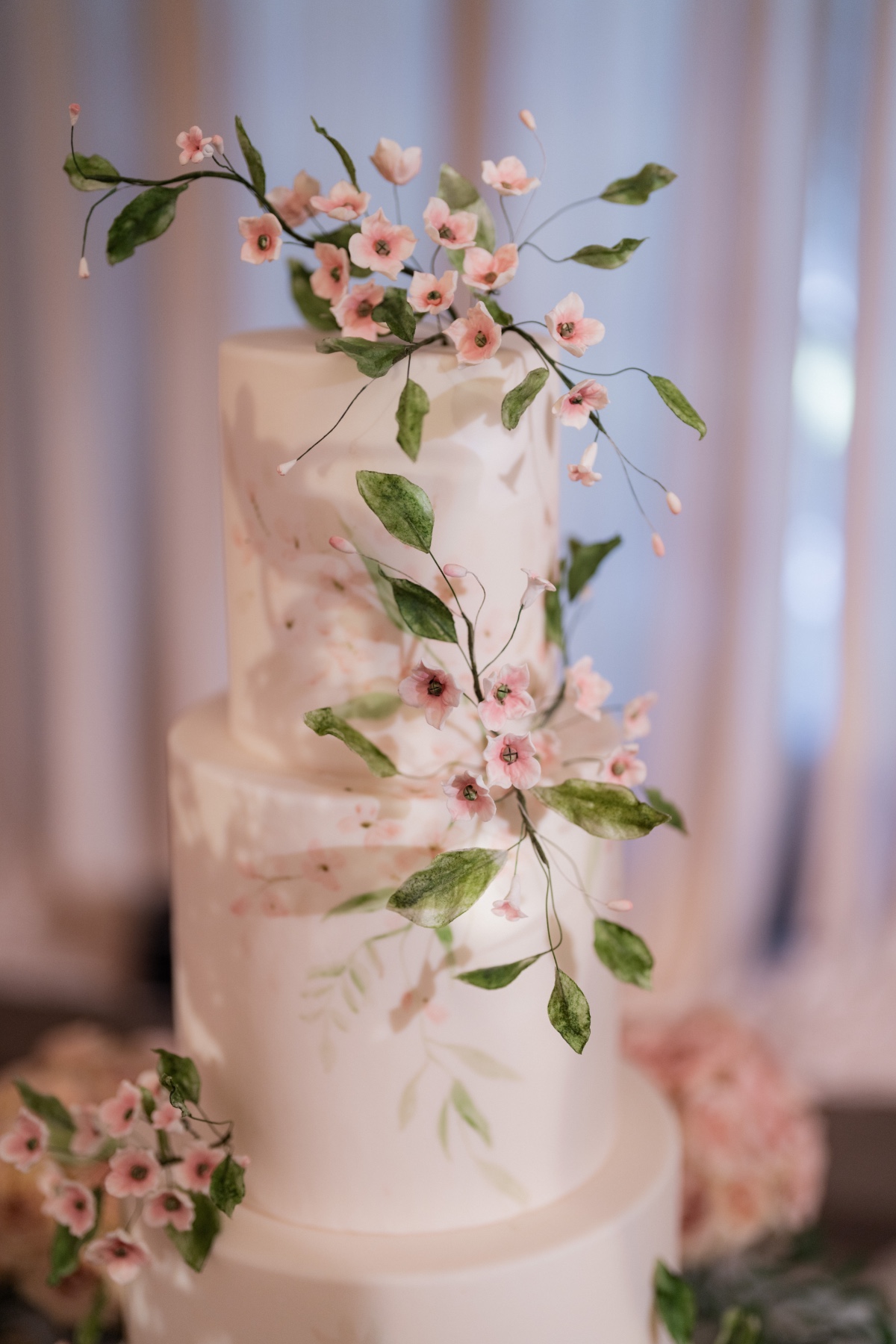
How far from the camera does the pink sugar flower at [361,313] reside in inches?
33.4

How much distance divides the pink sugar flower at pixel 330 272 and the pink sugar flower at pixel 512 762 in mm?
336

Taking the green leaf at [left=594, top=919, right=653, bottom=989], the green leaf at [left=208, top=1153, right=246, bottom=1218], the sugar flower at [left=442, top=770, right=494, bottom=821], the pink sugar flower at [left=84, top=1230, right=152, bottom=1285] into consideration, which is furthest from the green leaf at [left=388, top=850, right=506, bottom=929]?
the pink sugar flower at [left=84, top=1230, right=152, bottom=1285]

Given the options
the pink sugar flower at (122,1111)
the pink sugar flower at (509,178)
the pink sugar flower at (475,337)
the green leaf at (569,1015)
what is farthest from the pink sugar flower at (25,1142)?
the pink sugar flower at (509,178)

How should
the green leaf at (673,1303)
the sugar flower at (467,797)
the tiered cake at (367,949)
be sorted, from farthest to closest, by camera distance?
1. the green leaf at (673,1303)
2. the tiered cake at (367,949)
3. the sugar flower at (467,797)

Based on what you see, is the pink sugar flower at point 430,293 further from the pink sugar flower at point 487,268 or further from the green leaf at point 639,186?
the green leaf at point 639,186

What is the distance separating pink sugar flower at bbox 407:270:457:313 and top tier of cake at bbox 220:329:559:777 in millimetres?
55

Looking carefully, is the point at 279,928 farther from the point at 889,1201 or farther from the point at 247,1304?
the point at 889,1201

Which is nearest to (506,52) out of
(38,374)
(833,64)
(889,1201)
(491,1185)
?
(833,64)

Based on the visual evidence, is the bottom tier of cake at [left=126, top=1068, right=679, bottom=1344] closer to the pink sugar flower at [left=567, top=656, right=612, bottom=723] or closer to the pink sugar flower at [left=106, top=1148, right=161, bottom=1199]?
the pink sugar flower at [left=106, top=1148, right=161, bottom=1199]

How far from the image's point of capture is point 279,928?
2.98 feet

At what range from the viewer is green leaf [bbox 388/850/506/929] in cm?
78

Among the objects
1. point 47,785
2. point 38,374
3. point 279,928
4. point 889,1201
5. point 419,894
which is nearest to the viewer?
point 419,894

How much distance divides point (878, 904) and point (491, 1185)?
1.33 metres

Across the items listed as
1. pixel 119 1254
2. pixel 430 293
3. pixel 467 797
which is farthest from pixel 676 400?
pixel 119 1254
